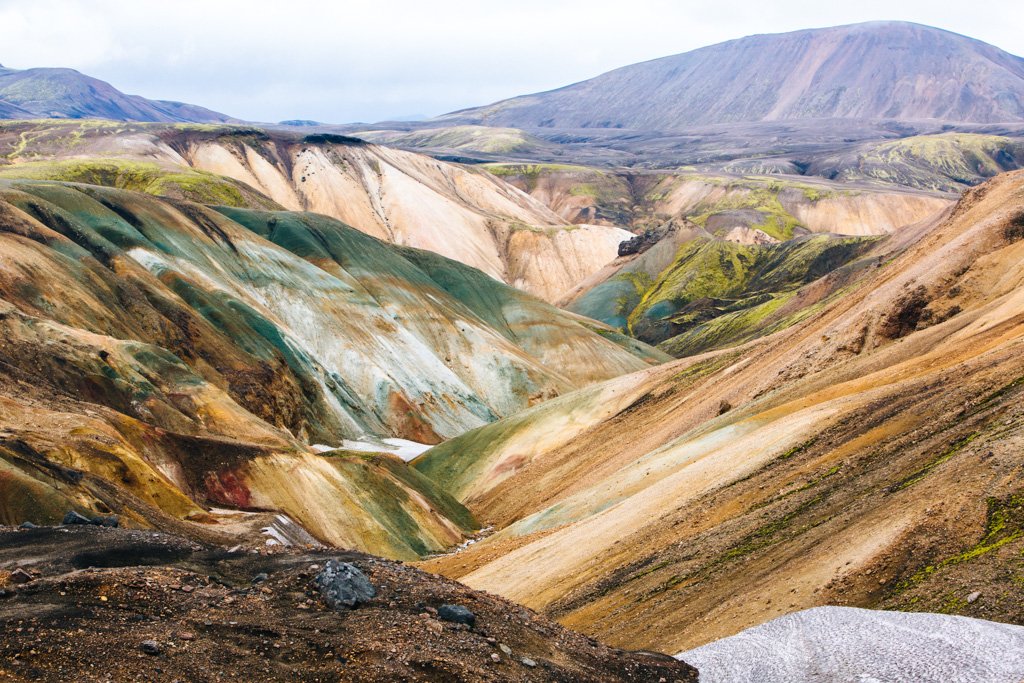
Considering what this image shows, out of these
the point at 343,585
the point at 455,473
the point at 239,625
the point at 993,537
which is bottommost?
the point at 455,473

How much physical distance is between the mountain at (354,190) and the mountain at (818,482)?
117 m

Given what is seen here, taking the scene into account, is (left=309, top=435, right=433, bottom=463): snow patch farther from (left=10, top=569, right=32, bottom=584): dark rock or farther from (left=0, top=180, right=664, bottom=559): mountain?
(left=10, top=569, right=32, bottom=584): dark rock

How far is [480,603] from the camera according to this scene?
1936 centimetres

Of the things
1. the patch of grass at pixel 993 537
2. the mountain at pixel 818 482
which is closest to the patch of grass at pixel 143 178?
the mountain at pixel 818 482

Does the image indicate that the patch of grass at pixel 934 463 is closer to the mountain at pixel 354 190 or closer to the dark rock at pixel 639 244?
the mountain at pixel 354 190

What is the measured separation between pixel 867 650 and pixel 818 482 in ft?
41.2

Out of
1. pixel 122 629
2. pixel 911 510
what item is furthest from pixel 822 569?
pixel 122 629

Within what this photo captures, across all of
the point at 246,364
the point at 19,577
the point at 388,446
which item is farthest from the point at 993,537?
the point at 388,446

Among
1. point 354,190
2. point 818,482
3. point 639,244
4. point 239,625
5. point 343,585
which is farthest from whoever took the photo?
point 354,190

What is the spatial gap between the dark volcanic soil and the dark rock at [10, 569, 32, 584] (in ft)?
0.10

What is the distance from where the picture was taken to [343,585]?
18234mm

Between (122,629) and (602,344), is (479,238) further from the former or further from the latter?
(122,629)

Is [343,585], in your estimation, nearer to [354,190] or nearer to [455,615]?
[455,615]

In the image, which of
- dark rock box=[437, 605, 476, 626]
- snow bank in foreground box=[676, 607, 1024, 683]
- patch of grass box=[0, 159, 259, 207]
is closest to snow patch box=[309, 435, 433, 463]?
dark rock box=[437, 605, 476, 626]
